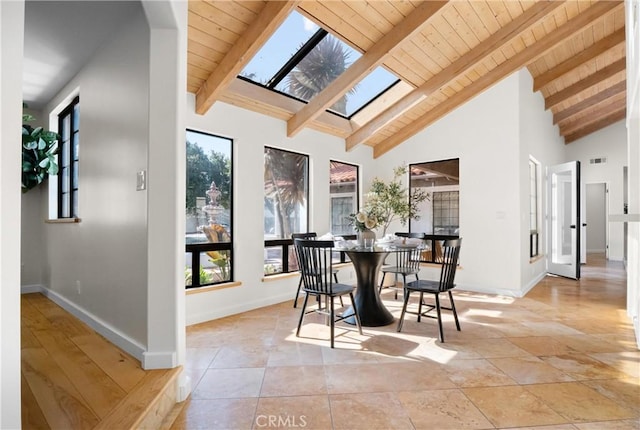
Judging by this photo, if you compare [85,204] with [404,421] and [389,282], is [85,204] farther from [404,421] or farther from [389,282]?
[389,282]

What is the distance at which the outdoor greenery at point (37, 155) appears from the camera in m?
3.95

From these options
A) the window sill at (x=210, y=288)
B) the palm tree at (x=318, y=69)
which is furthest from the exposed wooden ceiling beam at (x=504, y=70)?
the window sill at (x=210, y=288)

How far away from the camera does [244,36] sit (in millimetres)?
3105

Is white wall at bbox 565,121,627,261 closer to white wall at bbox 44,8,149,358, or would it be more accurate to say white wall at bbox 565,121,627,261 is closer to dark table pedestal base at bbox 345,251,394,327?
dark table pedestal base at bbox 345,251,394,327

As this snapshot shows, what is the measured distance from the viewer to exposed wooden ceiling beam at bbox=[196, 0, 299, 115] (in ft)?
9.29

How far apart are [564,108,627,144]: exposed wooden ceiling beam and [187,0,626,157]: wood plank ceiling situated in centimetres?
219

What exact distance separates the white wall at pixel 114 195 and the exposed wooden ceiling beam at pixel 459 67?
3514mm

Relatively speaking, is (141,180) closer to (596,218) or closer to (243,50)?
(243,50)

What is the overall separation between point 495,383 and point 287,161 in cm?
349

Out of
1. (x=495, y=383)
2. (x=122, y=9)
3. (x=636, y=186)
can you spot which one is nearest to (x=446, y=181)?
(x=636, y=186)

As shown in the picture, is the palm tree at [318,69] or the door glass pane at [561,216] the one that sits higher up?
the palm tree at [318,69]

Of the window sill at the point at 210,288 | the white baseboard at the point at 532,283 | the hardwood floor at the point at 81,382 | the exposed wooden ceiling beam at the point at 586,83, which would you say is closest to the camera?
the hardwood floor at the point at 81,382

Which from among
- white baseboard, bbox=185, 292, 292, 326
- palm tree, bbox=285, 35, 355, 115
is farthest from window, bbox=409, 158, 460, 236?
white baseboard, bbox=185, 292, 292, 326

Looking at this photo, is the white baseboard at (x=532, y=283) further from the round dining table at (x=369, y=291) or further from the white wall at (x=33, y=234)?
the white wall at (x=33, y=234)
